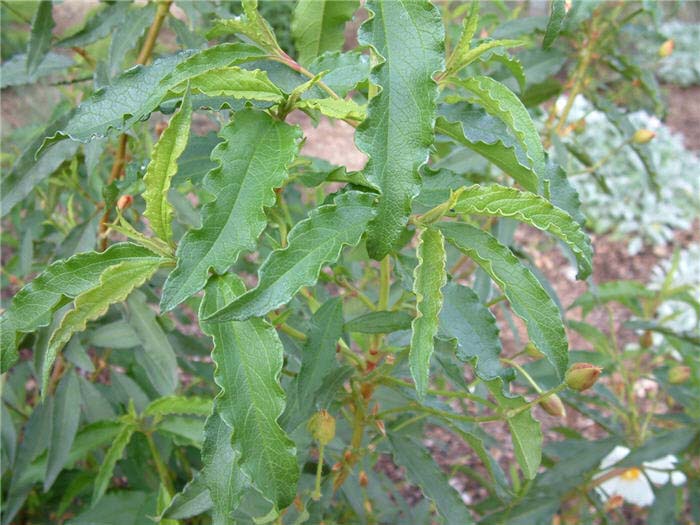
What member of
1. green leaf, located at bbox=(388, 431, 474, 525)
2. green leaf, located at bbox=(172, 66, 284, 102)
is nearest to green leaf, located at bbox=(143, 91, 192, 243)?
green leaf, located at bbox=(172, 66, 284, 102)

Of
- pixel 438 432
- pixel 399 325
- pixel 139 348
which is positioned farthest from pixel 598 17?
pixel 438 432

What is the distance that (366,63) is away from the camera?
2.66 feet

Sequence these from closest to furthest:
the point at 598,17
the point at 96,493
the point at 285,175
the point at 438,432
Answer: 1. the point at 285,175
2. the point at 96,493
3. the point at 598,17
4. the point at 438,432

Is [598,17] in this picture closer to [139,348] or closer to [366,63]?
[366,63]

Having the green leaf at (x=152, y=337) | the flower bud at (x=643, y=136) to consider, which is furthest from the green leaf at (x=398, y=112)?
the flower bud at (x=643, y=136)

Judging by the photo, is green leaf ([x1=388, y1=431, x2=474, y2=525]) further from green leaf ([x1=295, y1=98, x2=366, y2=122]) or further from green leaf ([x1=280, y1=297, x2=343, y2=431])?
green leaf ([x1=295, y1=98, x2=366, y2=122])

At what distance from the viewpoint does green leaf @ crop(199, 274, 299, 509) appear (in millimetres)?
681

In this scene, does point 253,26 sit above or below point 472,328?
above

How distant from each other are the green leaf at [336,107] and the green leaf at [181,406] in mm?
466

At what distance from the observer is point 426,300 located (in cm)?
69

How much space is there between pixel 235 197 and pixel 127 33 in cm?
63

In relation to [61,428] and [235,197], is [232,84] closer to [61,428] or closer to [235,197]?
[235,197]

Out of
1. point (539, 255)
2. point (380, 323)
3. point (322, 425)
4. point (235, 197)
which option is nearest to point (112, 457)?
point (322, 425)

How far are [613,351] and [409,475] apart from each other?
74 centimetres
